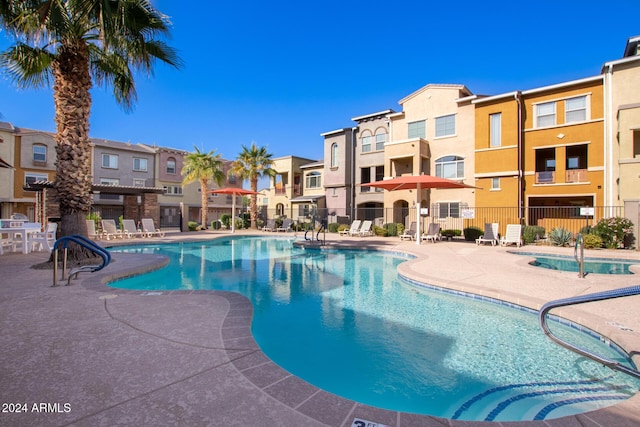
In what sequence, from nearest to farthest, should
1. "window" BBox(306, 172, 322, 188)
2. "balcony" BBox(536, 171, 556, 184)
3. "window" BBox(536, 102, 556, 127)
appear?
1. "window" BBox(536, 102, 556, 127)
2. "balcony" BBox(536, 171, 556, 184)
3. "window" BBox(306, 172, 322, 188)

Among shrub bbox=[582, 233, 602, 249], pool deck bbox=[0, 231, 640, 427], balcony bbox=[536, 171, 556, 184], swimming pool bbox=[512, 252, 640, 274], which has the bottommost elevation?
swimming pool bbox=[512, 252, 640, 274]

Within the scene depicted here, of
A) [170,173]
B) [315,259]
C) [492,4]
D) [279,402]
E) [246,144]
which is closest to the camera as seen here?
[279,402]

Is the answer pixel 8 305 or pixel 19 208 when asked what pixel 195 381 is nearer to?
pixel 8 305

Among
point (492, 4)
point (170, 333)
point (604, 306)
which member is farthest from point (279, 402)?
point (492, 4)

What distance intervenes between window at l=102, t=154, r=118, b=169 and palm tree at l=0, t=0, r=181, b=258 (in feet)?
89.2


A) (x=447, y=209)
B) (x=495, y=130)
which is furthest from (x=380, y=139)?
(x=495, y=130)

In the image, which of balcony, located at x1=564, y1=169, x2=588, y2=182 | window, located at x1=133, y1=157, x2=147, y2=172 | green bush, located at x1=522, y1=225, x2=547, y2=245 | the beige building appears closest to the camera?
green bush, located at x1=522, y1=225, x2=547, y2=245

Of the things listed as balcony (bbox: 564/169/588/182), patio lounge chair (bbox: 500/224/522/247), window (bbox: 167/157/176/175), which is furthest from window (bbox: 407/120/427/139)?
window (bbox: 167/157/176/175)

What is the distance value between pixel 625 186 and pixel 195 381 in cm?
2018

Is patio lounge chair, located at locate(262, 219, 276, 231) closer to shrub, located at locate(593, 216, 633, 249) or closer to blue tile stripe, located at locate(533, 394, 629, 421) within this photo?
shrub, located at locate(593, 216, 633, 249)

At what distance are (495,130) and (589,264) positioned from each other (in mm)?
11629

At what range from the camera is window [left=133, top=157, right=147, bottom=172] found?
34.8 m

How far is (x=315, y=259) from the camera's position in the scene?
12.4 m

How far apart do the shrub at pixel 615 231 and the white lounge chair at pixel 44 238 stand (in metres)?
22.3
